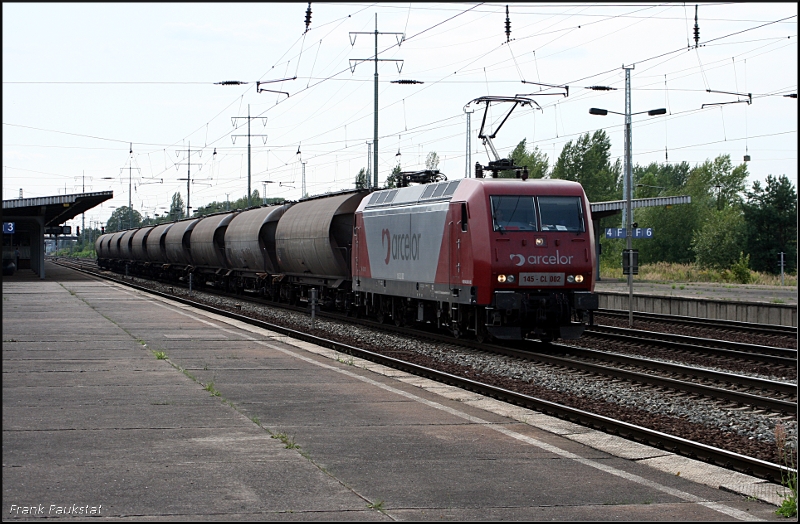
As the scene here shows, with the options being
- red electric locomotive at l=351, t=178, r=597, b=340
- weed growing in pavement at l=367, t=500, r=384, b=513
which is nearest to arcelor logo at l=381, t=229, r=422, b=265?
red electric locomotive at l=351, t=178, r=597, b=340

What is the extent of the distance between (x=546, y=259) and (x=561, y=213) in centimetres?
99

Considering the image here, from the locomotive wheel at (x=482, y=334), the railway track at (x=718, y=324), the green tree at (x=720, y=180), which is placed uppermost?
the green tree at (x=720, y=180)

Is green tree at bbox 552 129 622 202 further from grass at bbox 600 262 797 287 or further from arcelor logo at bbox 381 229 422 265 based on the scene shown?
arcelor logo at bbox 381 229 422 265

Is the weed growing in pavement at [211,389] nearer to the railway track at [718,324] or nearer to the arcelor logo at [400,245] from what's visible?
the arcelor logo at [400,245]

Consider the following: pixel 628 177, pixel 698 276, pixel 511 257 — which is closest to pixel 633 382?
pixel 511 257

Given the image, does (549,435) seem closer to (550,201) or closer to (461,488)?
(461,488)

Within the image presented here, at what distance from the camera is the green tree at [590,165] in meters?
93.2

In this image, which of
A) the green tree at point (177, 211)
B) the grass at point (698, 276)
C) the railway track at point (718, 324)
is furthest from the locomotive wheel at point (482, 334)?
the green tree at point (177, 211)

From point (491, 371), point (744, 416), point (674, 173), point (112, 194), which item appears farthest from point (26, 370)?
point (674, 173)

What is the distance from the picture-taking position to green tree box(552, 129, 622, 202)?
9325 centimetres

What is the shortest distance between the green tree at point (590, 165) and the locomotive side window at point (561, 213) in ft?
249

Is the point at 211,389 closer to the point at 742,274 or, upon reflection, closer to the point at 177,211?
the point at 742,274

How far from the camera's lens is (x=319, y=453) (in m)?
7.82

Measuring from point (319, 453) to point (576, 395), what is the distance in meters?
5.75
